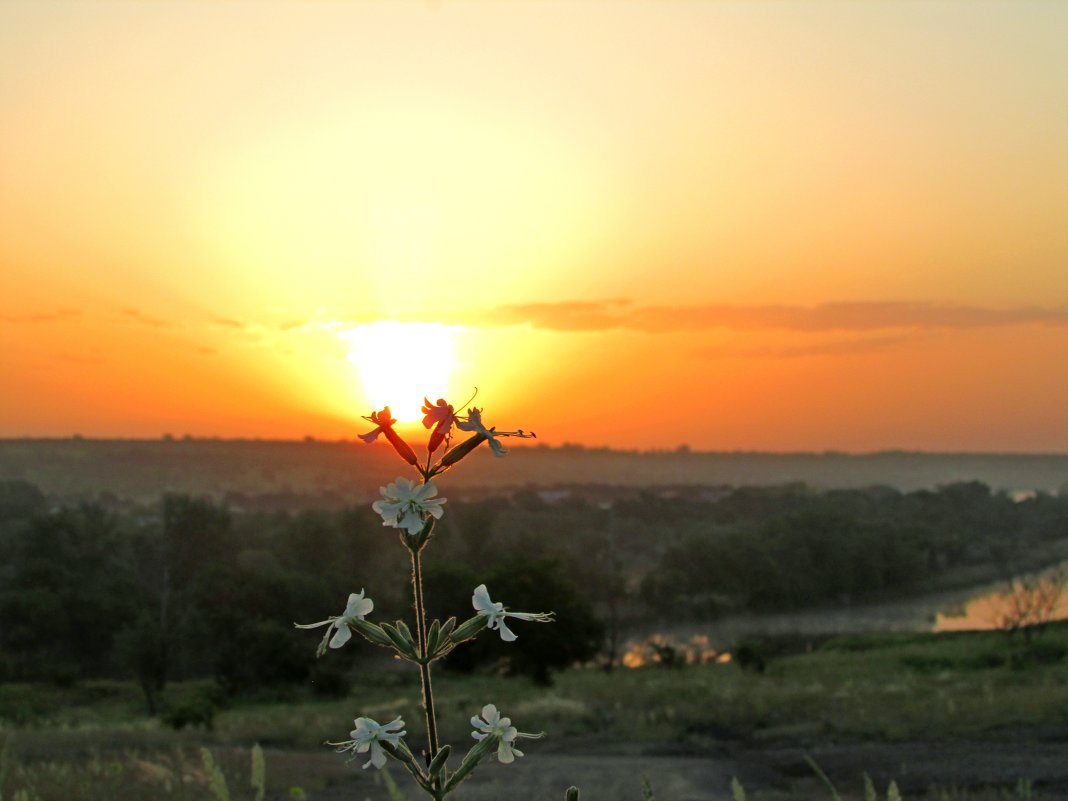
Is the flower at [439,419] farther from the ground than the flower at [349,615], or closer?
farther from the ground

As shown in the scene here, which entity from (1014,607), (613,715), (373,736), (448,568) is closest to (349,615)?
(373,736)

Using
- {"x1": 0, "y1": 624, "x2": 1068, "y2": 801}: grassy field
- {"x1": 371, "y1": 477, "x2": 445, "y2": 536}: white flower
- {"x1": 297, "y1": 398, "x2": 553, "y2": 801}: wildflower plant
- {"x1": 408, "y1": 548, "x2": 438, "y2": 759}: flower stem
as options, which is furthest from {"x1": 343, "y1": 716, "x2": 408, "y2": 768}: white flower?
{"x1": 0, "y1": 624, "x2": 1068, "y2": 801}: grassy field

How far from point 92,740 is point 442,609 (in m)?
35.1

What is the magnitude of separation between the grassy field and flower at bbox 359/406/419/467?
256 inches

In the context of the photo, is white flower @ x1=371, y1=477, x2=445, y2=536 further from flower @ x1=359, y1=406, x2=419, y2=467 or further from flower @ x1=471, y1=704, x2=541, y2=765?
flower @ x1=471, y1=704, x2=541, y2=765

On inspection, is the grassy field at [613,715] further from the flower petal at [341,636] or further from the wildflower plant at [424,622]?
the flower petal at [341,636]

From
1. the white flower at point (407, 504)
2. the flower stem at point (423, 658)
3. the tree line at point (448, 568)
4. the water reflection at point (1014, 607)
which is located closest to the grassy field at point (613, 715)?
the water reflection at point (1014, 607)

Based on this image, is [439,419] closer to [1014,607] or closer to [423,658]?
[423,658]

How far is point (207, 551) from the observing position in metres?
76.0

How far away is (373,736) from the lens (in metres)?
2.57

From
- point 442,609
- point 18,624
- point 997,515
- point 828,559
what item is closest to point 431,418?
point 442,609

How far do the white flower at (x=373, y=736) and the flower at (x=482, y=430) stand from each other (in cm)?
70

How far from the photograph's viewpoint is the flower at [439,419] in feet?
8.24

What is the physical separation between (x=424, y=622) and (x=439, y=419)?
48 centimetres
